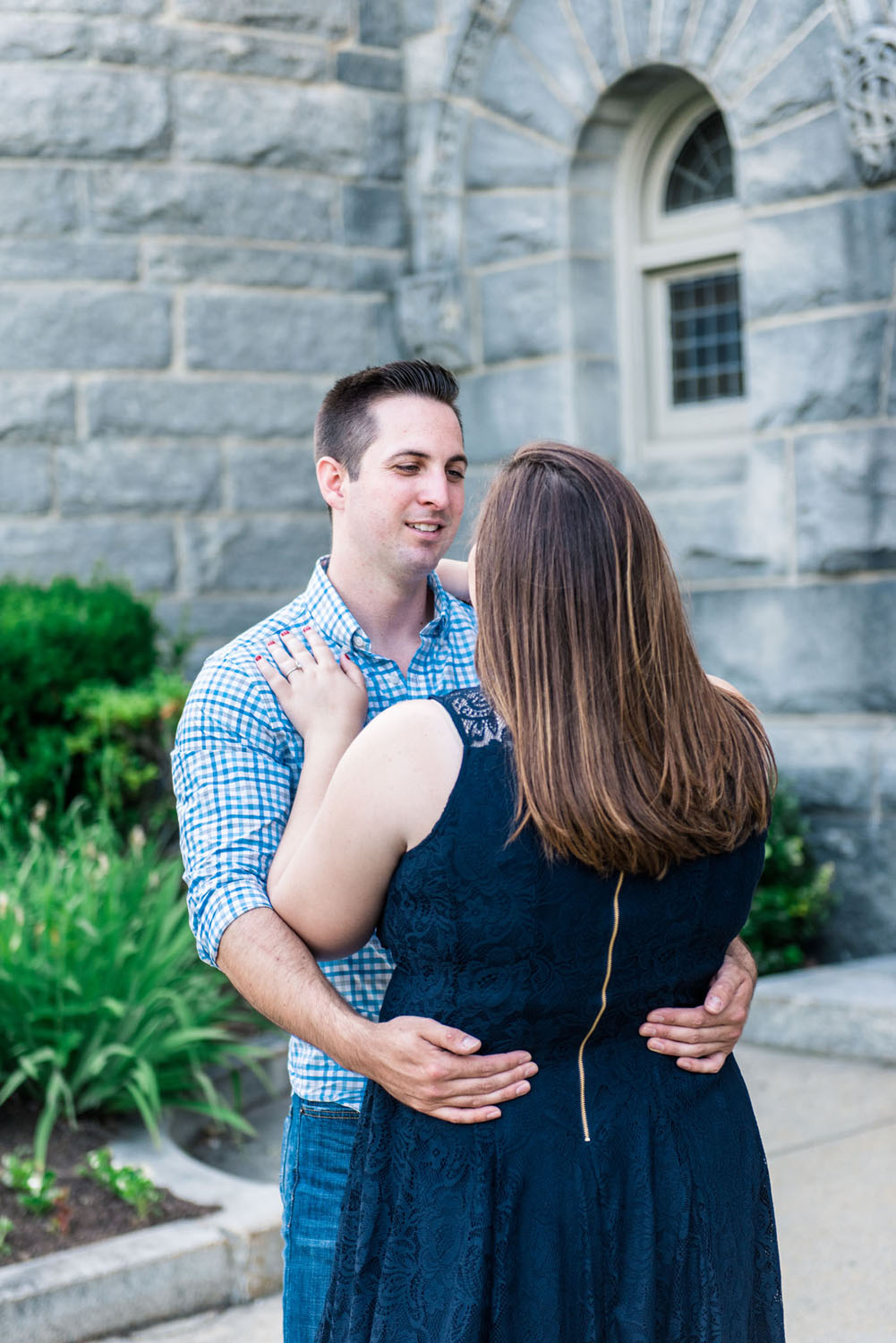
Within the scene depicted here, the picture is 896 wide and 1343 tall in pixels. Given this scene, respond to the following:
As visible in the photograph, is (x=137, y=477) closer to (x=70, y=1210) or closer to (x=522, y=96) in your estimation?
(x=522, y=96)

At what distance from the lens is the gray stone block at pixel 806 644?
5.65 m

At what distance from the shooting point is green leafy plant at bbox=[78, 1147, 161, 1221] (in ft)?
12.2

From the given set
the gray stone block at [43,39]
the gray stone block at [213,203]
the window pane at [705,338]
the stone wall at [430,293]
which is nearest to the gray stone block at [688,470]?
the stone wall at [430,293]

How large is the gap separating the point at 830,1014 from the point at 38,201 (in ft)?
15.4

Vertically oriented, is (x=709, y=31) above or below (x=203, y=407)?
above

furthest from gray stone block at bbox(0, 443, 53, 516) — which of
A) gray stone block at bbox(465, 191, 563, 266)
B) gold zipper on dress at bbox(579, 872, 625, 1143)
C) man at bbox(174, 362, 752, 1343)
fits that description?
gold zipper on dress at bbox(579, 872, 625, 1143)

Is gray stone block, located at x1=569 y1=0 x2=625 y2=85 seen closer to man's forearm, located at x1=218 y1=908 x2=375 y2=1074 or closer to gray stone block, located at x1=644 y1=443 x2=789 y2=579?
gray stone block, located at x1=644 y1=443 x2=789 y2=579

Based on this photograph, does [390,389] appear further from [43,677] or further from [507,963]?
[43,677]

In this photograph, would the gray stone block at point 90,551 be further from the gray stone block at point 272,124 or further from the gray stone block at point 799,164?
the gray stone block at point 799,164

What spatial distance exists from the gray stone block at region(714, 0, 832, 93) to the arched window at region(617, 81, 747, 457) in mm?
448

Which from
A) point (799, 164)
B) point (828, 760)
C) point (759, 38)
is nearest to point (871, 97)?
point (799, 164)

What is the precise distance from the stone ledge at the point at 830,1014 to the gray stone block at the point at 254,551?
3.03 meters

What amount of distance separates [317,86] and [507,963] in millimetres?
6097

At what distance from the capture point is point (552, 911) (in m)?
1.83
